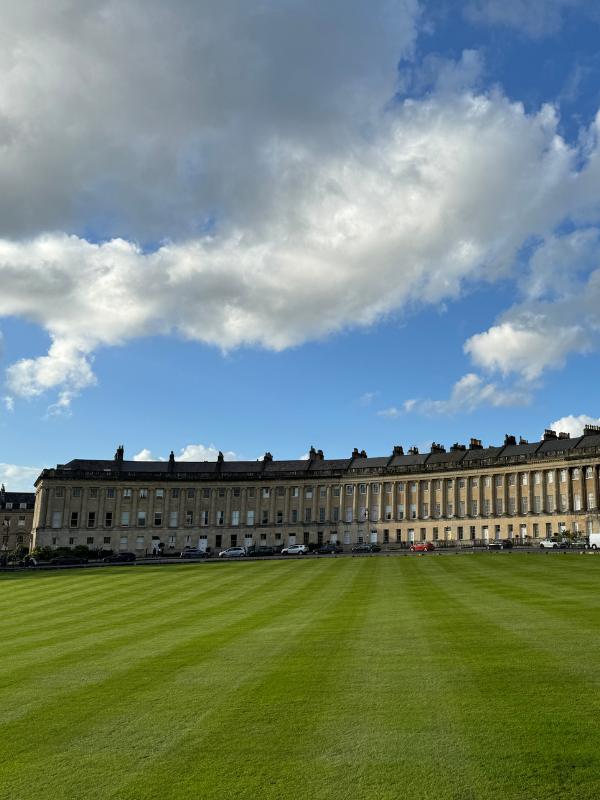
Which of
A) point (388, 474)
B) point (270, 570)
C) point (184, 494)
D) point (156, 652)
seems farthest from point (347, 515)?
point (156, 652)

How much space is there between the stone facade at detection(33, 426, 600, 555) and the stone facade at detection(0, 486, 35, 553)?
4039cm

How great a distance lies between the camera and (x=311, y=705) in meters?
11.6

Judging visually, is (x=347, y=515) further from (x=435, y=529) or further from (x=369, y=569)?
(x=369, y=569)

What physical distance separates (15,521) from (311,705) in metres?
174

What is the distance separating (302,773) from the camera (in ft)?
28.5

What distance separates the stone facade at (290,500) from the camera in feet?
391

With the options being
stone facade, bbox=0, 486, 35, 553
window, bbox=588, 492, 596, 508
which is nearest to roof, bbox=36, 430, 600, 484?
window, bbox=588, 492, 596, 508

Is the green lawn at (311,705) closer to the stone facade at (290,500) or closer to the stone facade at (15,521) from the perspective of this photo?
the stone facade at (290,500)

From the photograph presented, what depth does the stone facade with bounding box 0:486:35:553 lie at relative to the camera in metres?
166

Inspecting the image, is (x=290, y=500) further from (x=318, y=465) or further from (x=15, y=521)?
(x=15, y=521)

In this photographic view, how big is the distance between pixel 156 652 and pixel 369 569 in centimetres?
3718

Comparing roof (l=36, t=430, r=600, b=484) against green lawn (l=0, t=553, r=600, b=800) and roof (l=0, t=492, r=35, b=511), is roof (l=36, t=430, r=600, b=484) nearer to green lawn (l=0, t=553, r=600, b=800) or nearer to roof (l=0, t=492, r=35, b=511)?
roof (l=0, t=492, r=35, b=511)

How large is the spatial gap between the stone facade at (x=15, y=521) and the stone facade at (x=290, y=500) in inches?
1590

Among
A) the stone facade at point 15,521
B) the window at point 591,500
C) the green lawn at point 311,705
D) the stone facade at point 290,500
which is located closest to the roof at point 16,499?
the stone facade at point 15,521
